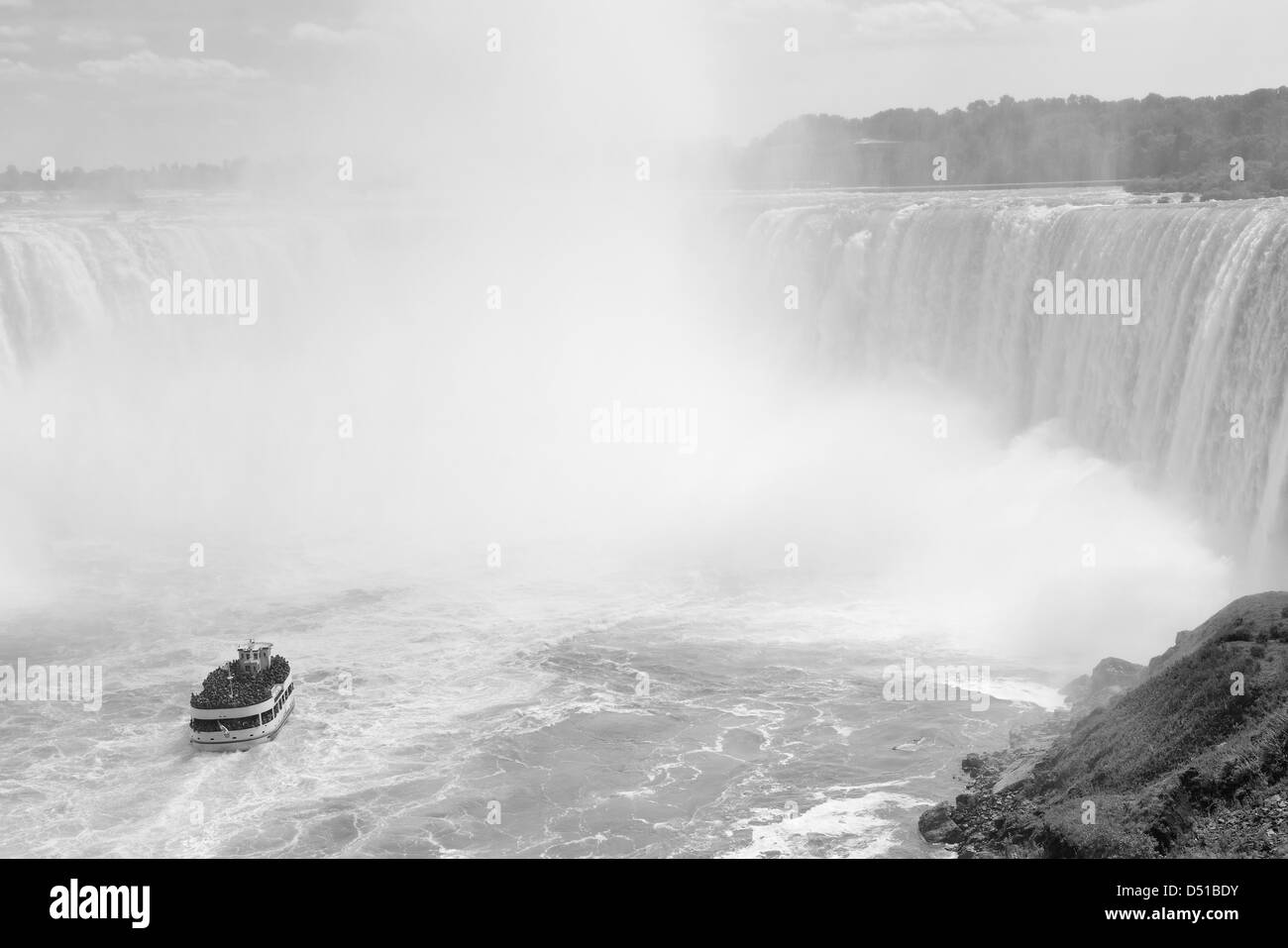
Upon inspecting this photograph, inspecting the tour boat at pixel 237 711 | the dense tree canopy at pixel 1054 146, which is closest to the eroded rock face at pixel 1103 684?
the tour boat at pixel 237 711

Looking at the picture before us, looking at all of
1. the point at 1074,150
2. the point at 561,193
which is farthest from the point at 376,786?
the point at 1074,150

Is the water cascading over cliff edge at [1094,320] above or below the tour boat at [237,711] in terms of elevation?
above

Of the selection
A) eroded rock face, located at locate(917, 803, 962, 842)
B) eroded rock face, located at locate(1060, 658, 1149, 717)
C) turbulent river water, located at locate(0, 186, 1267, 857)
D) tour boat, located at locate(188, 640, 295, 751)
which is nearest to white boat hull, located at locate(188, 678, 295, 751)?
tour boat, located at locate(188, 640, 295, 751)

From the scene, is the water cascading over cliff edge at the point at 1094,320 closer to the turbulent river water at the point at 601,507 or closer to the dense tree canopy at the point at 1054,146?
the turbulent river water at the point at 601,507

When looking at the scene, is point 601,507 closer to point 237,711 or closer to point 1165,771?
point 237,711

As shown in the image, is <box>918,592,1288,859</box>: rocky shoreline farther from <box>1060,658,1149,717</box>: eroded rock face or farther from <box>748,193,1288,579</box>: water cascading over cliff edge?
<box>748,193,1288,579</box>: water cascading over cliff edge
